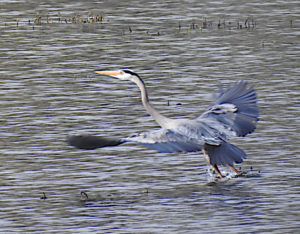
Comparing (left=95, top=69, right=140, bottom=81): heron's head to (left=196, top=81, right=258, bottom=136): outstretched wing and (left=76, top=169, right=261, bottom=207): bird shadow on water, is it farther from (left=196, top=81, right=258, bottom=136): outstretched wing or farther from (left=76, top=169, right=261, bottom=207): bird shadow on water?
(left=76, top=169, right=261, bottom=207): bird shadow on water

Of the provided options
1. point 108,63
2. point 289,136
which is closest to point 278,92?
point 289,136

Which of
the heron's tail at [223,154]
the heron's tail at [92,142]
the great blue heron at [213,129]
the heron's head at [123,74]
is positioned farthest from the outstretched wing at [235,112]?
the heron's tail at [92,142]

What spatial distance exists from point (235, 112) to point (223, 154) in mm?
602

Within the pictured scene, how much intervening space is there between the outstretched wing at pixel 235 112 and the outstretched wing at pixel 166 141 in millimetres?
735

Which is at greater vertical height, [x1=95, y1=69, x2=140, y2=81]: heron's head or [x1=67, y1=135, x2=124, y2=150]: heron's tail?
[x1=95, y1=69, x2=140, y2=81]: heron's head

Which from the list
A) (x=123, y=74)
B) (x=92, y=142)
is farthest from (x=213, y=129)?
(x=92, y=142)

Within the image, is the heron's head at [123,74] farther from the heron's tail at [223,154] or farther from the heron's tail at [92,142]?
the heron's tail at [92,142]

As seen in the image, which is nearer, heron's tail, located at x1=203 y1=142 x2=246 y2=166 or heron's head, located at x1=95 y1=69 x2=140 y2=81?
heron's tail, located at x1=203 y1=142 x2=246 y2=166

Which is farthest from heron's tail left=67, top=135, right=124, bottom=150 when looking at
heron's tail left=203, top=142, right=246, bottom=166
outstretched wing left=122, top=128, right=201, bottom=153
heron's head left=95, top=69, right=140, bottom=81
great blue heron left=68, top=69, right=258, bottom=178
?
heron's head left=95, top=69, right=140, bottom=81

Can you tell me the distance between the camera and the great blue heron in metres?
11.1

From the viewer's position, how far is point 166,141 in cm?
1110

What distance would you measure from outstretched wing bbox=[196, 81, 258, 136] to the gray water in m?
0.66

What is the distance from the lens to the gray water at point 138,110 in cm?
1074

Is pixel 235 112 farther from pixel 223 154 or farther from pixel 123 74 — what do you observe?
pixel 123 74
